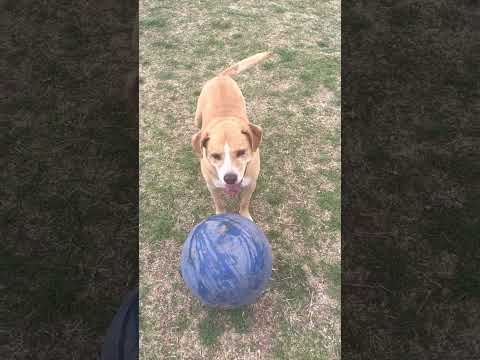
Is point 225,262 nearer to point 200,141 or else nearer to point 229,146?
point 229,146

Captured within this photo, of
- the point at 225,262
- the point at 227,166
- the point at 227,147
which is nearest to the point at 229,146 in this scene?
the point at 227,147

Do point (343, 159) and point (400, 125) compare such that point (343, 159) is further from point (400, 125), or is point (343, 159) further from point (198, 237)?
point (198, 237)

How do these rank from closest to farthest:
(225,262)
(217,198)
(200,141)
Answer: (225,262)
(200,141)
(217,198)

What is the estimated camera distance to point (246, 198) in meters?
3.28

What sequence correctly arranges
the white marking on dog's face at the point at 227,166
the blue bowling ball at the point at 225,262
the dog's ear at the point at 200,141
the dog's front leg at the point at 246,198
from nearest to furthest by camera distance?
1. the blue bowling ball at the point at 225,262
2. the white marking on dog's face at the point at 227,166
3. the dog's ear at the point at 200,141
4. the dog's front leg at the point at 246,198

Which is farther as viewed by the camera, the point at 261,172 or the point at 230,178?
the point at 261,172

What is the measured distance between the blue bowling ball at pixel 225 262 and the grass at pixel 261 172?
0.50 metres

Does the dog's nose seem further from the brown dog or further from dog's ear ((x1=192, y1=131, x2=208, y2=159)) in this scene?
dog's ear ((x1=192, y1=131, x2=208, y2=159))

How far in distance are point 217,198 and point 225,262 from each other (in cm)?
98

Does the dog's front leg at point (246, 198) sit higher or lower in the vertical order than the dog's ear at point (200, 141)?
lower

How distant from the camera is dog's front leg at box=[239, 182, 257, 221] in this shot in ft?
10.3

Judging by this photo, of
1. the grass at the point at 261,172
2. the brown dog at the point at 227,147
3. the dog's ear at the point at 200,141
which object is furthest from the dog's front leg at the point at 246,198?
the dog's ear at the point at 200,141

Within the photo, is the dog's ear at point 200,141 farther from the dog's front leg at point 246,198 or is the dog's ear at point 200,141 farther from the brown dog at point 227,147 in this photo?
the dog's front leg at point 246,198

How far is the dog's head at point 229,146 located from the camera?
8.91ft
